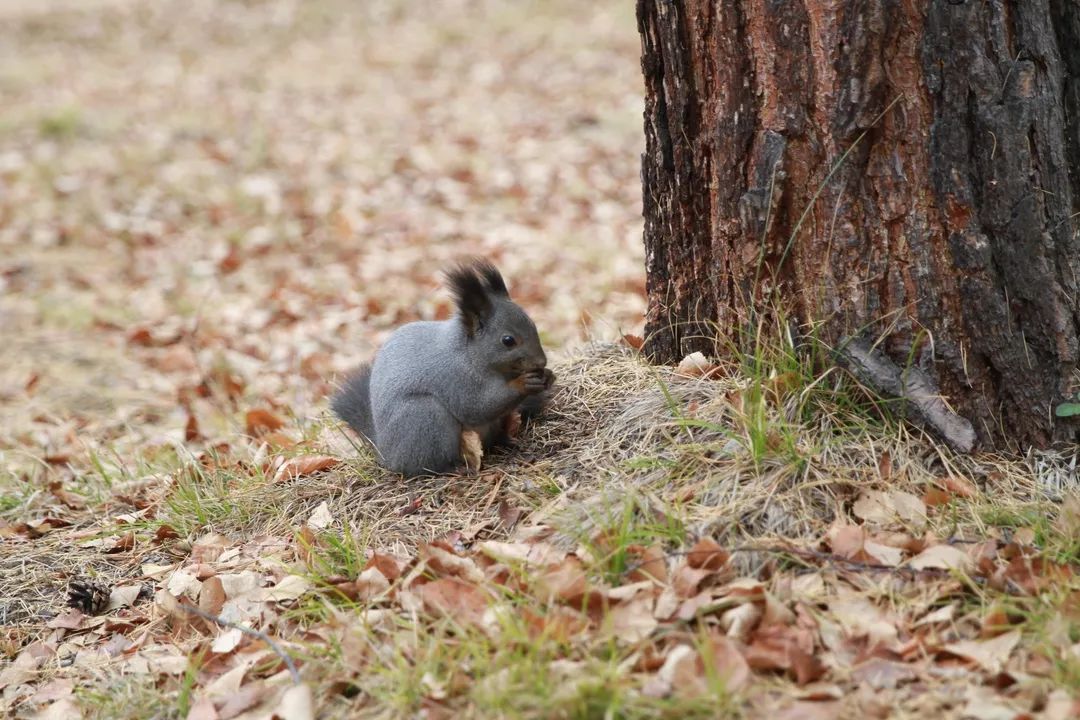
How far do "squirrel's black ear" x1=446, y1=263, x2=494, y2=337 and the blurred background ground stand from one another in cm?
97

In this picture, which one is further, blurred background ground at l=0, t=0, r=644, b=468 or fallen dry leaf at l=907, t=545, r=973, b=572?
blurred background ground at l=0, t=0, r=644, b=468

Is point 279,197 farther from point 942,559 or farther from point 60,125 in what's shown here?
point 942,559

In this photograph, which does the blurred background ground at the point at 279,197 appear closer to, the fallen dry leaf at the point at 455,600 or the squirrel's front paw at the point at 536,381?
the squirrel's front paw at the point at 536,381

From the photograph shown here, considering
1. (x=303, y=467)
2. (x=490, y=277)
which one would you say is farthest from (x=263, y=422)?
(x=490, y=277)

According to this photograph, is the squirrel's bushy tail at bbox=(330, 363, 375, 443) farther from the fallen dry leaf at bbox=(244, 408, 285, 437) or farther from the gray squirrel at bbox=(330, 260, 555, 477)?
the fallen dry leaf at bbox=(244, 408, 285, 437)

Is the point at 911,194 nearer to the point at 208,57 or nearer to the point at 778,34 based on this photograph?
the point at 778,34

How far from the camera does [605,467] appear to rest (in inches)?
110

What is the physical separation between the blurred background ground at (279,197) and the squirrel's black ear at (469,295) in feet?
3.19

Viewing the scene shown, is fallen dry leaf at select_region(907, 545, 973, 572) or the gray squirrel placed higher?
the gray squirrel

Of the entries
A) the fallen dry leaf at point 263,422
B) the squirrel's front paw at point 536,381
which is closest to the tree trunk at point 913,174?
the squirrel's front paw at point 536,381

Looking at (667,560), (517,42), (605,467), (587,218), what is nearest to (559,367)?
(605,467)

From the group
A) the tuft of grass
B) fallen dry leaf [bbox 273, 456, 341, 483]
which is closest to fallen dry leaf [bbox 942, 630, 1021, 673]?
fallen dry leaf [bbox 273, 456, 341, 483]

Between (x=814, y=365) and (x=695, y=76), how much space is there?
2.82 ft

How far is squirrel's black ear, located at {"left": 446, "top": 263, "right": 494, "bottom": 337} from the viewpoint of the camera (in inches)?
119
